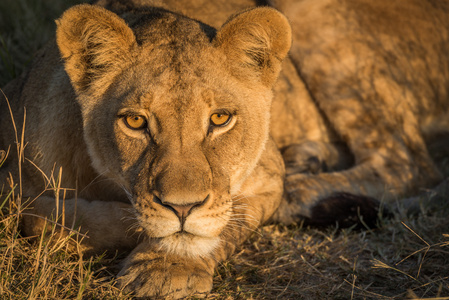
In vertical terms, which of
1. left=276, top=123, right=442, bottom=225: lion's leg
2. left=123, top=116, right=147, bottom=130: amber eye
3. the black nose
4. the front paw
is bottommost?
left=276, top=123, right=442, bottom=225: lion's leg

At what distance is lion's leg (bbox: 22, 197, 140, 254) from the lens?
Answer: 269 cm

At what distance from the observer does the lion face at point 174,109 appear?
2.30 meters

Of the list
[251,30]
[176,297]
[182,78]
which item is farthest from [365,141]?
[176,297]

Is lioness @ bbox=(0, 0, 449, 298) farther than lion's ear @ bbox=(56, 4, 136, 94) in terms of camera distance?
No

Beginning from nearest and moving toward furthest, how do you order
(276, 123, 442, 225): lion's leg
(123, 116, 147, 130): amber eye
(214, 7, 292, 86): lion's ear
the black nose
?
1. the black nose
2. (123, 116, 147, 130): amber eye
3. (214, 7, 292, 86): lion's ear
4. (276, 123, 442, 225): lion's leg

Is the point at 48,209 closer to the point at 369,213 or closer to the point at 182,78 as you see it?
the point at 182,78

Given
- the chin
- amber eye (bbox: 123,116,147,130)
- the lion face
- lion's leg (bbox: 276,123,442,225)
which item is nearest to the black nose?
the lion face

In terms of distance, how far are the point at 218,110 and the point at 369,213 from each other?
4.24ft

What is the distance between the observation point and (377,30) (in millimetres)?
4195

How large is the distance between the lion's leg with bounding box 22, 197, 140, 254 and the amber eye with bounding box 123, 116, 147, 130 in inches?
15.8

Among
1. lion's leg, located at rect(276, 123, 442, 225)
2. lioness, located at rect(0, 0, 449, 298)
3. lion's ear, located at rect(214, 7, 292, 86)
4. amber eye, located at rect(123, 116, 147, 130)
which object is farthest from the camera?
lion's leg, located at rect(276, 123, 442, 225)

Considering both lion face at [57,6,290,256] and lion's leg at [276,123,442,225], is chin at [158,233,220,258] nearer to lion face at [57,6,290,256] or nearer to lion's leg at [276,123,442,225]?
lion face at [57,6,290,256]

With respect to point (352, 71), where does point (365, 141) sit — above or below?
below

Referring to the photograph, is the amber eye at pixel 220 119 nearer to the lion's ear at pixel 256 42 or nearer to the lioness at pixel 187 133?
the lioness at pixel 187 133
